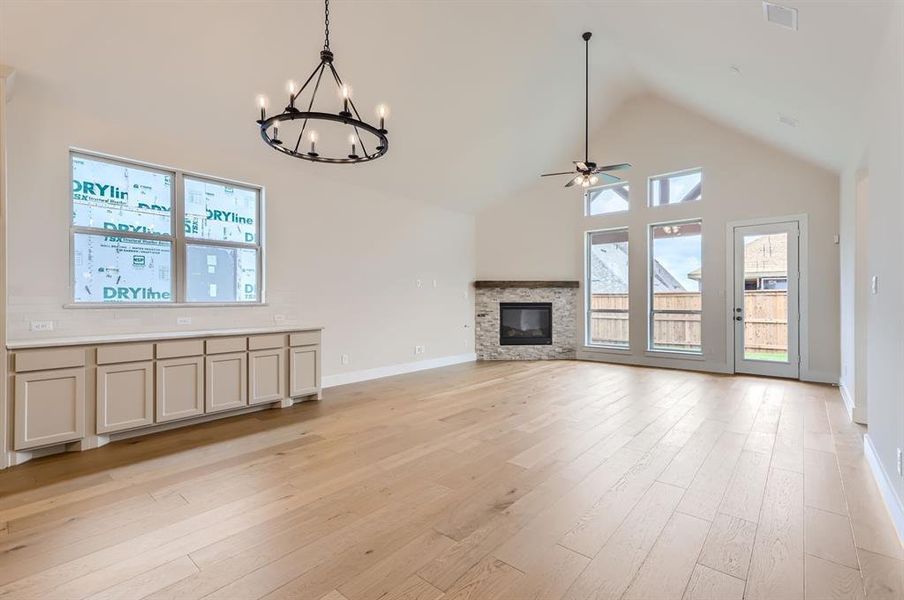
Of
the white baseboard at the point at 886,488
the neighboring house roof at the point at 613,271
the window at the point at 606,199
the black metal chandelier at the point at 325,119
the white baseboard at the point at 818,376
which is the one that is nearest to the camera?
the white baseboard at the point at 886,488

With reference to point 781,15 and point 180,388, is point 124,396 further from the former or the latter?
point 781,15

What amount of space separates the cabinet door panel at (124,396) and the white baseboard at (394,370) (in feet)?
7.42

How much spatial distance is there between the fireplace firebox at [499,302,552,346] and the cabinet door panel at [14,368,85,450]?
640 cm

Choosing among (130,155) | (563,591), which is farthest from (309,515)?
(130,155)

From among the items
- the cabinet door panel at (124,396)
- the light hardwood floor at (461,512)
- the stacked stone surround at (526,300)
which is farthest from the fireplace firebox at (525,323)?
the cabinet door panel at (124,396)

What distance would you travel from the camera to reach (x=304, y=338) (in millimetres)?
4969

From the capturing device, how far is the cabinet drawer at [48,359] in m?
3.08

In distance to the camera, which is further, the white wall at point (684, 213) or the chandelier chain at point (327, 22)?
the white wall at point (684, 213)

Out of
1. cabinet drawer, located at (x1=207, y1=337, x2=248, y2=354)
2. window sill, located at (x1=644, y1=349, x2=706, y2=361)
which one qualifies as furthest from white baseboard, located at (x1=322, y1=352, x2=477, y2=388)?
window sill, located at (x1=644, y1=349, x2=706, y2=361)

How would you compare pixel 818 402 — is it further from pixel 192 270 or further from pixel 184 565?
pixel 192 270

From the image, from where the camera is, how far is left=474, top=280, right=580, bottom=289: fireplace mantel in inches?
318

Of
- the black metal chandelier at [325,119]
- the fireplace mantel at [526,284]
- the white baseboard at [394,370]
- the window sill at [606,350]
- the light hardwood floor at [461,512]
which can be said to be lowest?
the light hardwood floor at [461,512]

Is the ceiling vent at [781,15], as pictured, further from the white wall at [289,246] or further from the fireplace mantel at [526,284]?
the fireplace mantel at [526,284]

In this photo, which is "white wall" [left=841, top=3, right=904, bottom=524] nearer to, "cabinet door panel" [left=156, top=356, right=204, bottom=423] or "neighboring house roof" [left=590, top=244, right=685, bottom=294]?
"neighboring house roof" [left=590, top=244, right=685, bottom=294]
